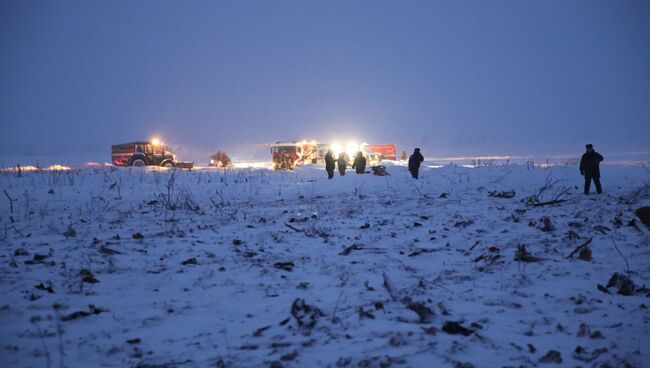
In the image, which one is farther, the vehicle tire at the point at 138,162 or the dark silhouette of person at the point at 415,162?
the vehicle tire at the point at 138,162

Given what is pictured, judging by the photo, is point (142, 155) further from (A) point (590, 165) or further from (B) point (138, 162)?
(A) point (590, 165)

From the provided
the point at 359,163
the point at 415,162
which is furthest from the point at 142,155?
the point at 415,162

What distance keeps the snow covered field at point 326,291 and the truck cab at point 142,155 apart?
19.7m

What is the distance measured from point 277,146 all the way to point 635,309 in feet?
98.1

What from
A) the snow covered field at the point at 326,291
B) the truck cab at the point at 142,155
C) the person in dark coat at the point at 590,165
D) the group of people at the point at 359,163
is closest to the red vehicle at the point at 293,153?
the truck cab at the point at 142,155

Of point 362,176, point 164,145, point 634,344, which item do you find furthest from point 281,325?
point 164,145

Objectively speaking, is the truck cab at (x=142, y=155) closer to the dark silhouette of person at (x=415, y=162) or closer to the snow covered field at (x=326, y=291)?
the dark silhouette of person at (x=415, y=162)

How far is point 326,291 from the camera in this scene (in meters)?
3.96

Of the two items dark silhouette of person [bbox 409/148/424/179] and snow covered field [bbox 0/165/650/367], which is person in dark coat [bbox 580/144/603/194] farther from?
dark silhouette of person [bbox 409/148/424/179]

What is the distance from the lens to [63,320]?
3.19m

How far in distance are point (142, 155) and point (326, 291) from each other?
86.9 feet

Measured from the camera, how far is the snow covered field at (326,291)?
2705 millimetres

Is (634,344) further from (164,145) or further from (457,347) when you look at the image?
(164,145)

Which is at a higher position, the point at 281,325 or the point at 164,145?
the point at 164,145
